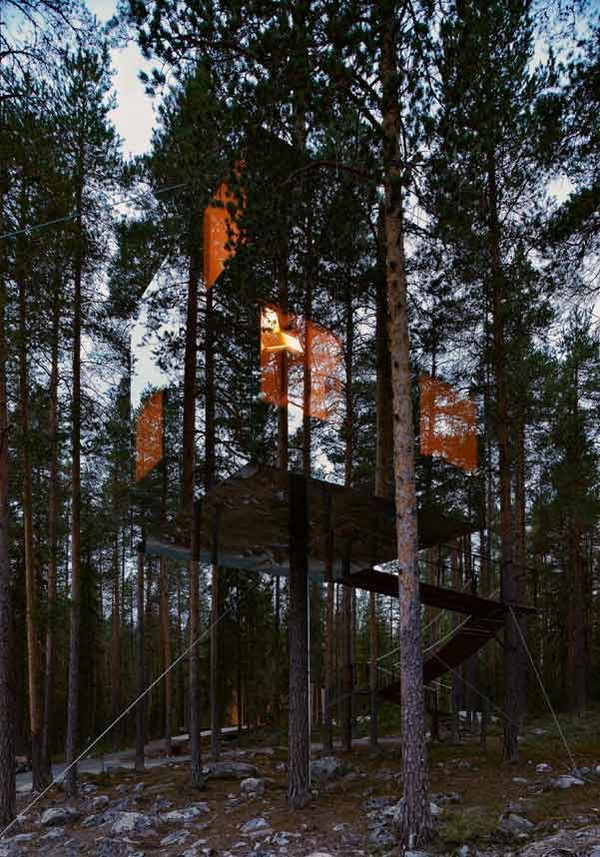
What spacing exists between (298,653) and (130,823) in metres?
2.64

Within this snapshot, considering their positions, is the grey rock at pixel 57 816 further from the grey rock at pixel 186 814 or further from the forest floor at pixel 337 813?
the grey rock at pixel 186 814

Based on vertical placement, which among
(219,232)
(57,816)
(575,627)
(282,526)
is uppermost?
(219,232)

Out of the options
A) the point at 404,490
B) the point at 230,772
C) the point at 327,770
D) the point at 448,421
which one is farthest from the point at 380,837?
the point at 448,421

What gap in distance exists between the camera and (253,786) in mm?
9391

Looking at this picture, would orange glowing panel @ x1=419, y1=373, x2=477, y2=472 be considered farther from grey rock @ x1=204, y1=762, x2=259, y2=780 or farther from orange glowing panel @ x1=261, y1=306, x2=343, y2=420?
grey rock @ x1=204, y1=762, x2=259, y2=780

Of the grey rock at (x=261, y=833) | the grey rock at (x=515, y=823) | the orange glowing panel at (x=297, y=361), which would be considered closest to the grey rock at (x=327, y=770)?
the grey rock at (x=261, y=833)

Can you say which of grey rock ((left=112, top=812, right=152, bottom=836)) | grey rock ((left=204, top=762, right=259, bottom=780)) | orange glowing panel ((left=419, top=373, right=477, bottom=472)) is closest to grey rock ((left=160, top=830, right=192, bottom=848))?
grey rock ((left=112, top=812, right=152, bottom=836))

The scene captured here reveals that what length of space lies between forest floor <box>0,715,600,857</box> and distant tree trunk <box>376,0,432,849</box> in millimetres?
409

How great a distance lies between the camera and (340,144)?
916 cm

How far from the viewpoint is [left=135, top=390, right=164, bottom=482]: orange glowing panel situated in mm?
13429

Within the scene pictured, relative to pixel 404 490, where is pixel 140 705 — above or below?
below

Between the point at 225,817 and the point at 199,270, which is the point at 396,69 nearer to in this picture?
the point at 199,270

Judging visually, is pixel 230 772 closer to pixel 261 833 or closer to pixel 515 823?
pixel 261 833

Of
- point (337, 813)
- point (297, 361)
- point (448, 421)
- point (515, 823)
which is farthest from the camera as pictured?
point (448, 421)
